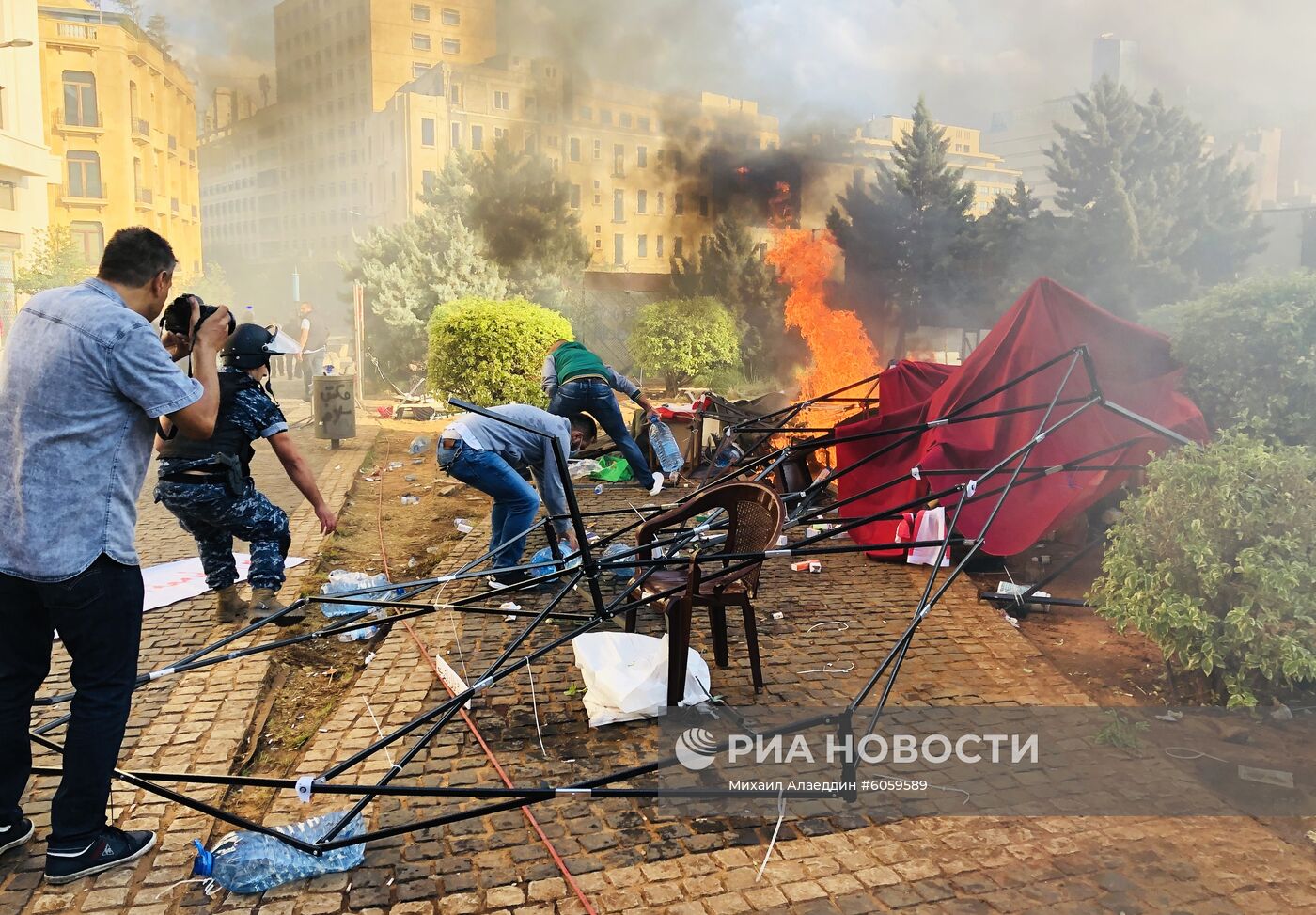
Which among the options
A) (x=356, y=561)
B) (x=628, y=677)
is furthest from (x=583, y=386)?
(x=628, y=677)

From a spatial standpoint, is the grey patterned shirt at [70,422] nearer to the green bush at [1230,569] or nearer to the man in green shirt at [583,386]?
the green bush at [1230,569]

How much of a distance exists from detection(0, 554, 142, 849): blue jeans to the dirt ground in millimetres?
710

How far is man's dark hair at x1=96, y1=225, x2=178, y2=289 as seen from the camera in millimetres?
2973

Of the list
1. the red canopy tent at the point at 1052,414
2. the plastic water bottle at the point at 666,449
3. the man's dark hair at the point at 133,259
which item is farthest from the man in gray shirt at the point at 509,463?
the plastic water bottle at the point at 666,449

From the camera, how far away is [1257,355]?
5.68 meters

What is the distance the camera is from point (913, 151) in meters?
28.3

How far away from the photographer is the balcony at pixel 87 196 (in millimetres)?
32869

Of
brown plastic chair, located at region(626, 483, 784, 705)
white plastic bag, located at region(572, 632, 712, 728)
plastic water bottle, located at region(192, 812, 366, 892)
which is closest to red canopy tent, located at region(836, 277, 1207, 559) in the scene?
brown plastic chair, located at region(626, 483, 784, 705)

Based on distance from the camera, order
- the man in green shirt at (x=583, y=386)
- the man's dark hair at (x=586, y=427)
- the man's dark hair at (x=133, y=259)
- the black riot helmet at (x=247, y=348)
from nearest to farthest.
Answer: the man's dark hair at (x=133, y=259), the black riot helmet at (x=247, y=348), the man's dark hair at (x=586, y=427), the man in green shirt at (x=583, y=386)

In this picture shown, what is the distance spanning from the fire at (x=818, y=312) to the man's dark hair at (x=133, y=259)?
49.3 ft

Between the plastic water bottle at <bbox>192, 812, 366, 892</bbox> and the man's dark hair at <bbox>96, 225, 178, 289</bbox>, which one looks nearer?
the plastic water bottle at <bbox>192, 812, 366, 892</bbox>

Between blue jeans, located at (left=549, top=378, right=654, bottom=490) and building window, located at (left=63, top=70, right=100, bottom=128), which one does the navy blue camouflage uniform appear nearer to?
blue jeans, located at (left=549, top=378, right=654, bottom=490)

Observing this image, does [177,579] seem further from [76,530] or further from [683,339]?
[683,339]

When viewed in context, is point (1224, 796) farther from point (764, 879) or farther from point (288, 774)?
point (288, 774)
